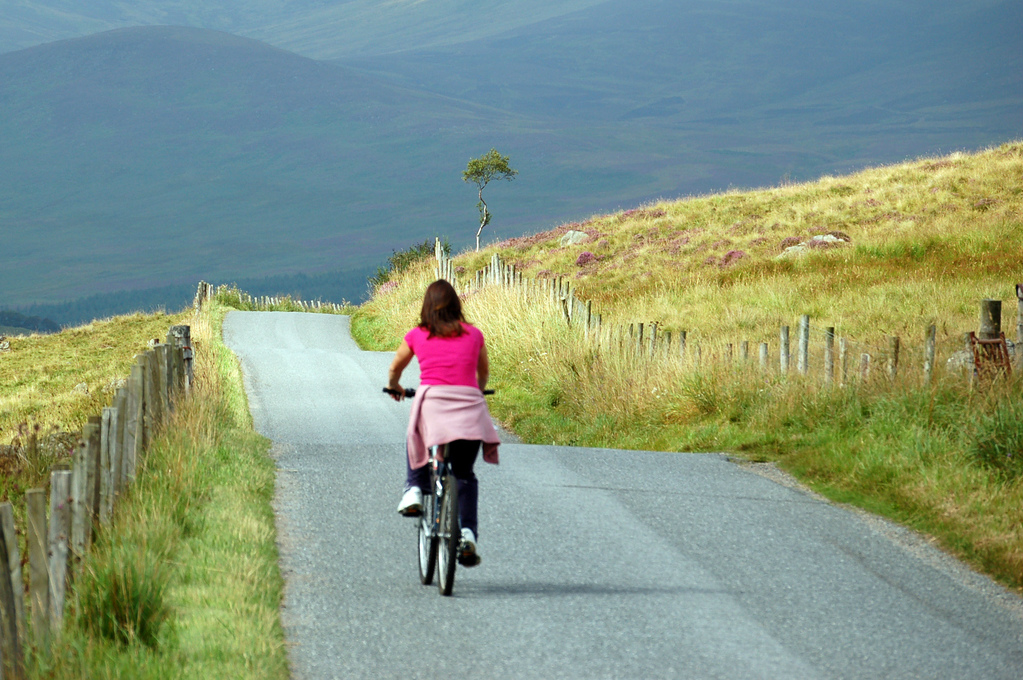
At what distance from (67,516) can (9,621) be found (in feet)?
2.43

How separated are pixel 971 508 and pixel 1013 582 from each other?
47.6 inches

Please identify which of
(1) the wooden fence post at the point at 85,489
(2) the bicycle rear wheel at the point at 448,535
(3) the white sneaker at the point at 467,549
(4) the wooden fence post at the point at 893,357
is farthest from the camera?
(4) the wooden fence post at the point at 893,357

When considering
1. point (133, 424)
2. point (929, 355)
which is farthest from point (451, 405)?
point (929, 355)

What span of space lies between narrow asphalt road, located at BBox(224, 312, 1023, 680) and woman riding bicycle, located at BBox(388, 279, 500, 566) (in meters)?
0.62

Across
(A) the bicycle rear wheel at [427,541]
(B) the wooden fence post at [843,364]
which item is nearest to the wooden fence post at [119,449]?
(A) the bicycle rear wheel at [427,541]

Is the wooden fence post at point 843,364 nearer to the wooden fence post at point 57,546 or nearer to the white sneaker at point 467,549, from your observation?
the white sneaker at point 467,549

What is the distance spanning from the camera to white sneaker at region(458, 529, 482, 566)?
21.0ft

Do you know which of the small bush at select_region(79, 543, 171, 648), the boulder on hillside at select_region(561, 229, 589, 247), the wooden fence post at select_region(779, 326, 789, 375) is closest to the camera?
the small bush at select_region(79, 543, 171, 648)

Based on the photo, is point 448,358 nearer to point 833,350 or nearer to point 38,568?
point 38,568

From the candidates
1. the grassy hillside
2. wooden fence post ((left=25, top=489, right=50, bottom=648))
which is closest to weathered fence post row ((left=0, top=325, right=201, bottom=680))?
wooden fence post ((left=25, top=489, right=50, bottom=648))

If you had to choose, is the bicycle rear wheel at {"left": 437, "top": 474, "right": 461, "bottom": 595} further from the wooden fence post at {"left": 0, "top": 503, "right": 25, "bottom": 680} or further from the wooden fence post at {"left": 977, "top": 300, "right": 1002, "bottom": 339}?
the wooden fence post at {"left": 977, "top": 300, "right": 1002, "bottom": 339}

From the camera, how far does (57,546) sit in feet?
17.8

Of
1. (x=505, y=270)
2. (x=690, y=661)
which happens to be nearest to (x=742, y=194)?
(x=505, y=270)

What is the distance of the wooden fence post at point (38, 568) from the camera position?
16.4 feet
